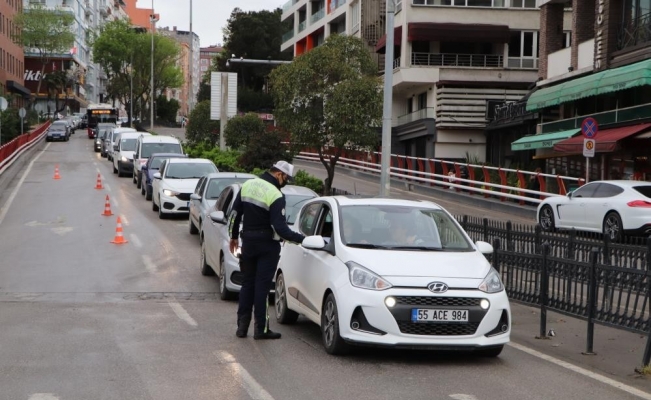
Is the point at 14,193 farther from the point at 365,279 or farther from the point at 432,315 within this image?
the point at 432,315

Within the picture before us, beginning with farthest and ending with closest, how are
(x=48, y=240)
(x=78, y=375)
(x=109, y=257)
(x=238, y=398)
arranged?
(x=48, y=240) < (x=109, y=257) < (x=78, y=375) < (x=238, y=398)

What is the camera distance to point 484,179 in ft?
113

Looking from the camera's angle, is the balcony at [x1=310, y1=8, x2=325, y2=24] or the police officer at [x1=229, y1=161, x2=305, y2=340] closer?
the police officer at [x1=229, y1=161, x2=305, y2=340]

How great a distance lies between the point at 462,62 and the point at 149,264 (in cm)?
3782

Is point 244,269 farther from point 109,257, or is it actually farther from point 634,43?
point 634,43

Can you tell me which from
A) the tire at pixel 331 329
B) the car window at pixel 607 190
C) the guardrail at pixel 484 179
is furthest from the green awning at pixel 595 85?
the tire at pixel 331 329

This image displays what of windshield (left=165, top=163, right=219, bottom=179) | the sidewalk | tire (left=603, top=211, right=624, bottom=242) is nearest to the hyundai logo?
the sidewalk

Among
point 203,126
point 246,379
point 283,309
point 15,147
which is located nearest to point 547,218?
point 283,309

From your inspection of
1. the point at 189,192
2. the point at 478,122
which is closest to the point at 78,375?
the point at 189,192

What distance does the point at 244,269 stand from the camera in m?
10.4

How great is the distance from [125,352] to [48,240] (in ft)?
39.4

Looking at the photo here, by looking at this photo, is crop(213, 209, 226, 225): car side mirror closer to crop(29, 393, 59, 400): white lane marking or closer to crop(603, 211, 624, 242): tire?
crop(29, 393, 59, 400): white lane marking

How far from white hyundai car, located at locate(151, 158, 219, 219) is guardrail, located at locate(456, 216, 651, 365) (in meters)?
13.0

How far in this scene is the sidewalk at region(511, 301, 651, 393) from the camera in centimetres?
913
